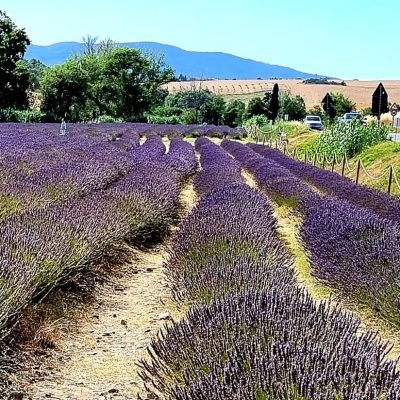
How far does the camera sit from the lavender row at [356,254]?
4.30 metres

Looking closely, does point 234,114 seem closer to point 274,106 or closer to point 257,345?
point 274,106

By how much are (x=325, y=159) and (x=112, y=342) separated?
13758 millimetres

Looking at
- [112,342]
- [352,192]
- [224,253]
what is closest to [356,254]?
[224,253]

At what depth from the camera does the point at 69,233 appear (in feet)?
14.8

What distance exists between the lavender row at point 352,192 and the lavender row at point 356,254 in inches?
29.6

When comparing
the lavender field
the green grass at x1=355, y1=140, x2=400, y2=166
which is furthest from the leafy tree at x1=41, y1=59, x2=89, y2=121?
the lavender field

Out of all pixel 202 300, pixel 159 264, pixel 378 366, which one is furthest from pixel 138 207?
pixel 378 366

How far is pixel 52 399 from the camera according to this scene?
3051 mm

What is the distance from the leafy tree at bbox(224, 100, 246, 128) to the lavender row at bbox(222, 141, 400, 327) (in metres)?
43.4

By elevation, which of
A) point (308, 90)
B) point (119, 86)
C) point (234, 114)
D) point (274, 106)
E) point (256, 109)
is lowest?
point (234, 114)

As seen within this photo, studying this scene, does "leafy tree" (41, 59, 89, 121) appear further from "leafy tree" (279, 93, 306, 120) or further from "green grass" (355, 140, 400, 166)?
"green grass" (355, 140, 400, 166)

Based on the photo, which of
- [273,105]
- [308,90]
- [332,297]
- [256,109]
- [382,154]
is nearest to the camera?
[332,297]

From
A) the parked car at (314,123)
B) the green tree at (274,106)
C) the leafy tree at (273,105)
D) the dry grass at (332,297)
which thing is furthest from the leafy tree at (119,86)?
the dry grass at (332,297)

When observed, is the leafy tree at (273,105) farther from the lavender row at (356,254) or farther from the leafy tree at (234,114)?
the lavender row at (356,254)
